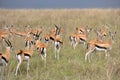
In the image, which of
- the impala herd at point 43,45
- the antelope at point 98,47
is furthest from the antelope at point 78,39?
the antelope at point 98,47

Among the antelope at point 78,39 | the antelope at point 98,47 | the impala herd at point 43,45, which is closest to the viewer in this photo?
the impala herd at point 43,45

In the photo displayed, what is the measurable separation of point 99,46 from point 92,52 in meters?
0.31

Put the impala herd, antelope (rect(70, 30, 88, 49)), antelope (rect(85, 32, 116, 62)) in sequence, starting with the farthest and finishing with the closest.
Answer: antelope (rect(70, 30, 88, 49)) < antelope (rect(85, 32, 116, 62)) < the impala herd

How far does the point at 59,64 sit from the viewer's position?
767 centimetres

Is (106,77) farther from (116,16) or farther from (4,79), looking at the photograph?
(116,16)

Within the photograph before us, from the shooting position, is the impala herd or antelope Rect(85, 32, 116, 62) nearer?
the impala herd

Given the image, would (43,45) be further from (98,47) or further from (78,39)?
(78,39)

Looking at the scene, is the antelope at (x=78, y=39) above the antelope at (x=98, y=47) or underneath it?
above

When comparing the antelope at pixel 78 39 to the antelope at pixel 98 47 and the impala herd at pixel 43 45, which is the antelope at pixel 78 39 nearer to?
the impala herd at pixel 43 45

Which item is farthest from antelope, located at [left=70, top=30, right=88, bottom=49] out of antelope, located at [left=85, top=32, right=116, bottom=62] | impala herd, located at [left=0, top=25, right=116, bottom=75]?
antelope, located at [left=85, top=32, right=116, bottom=62]

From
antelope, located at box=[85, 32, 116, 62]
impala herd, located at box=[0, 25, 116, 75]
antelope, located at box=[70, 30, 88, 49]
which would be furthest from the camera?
antelope, located at box=[70, 30, 88, 49]

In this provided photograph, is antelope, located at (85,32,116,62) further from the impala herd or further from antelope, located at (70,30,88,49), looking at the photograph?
antelope, located at (70,30,88,49)

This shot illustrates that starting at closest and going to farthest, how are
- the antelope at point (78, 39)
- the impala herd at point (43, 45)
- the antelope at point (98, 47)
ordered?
1. the impala herd at point (43, 45)
2. the antelope at point (98, 47)
3. the antelope at point (78, 39)

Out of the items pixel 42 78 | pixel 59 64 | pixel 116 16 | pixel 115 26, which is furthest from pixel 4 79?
pixel 116 16
